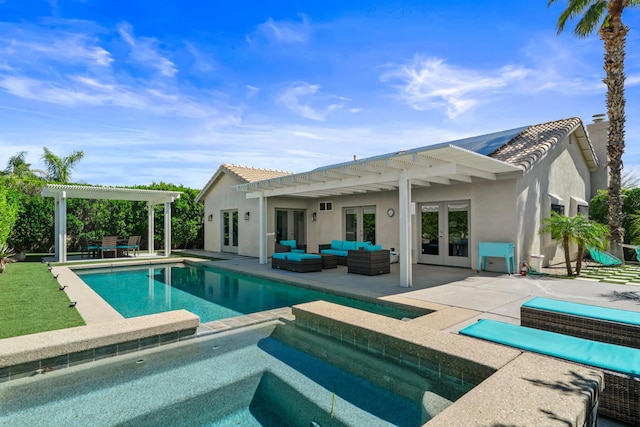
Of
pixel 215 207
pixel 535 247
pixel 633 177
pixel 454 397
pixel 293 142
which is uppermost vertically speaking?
pixel 293 142

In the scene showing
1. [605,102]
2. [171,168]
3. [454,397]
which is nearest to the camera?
[454,397]

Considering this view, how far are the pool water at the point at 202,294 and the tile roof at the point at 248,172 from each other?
5.79 m

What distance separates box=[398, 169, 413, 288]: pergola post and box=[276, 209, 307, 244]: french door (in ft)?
29.3

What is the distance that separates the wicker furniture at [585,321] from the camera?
3.92 m

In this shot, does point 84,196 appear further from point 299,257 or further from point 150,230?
point 299,257

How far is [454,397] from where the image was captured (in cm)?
355

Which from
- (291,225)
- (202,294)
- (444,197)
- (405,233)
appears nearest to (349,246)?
(444,197)

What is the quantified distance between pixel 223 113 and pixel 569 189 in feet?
48.3

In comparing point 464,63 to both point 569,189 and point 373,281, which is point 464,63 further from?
point 373,281

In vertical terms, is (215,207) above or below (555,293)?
above

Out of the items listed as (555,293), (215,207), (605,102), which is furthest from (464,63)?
(215,207)

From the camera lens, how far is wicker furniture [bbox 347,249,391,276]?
34.0 ft

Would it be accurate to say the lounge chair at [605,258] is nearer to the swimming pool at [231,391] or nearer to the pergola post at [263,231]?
the swimming pool at [231,391]

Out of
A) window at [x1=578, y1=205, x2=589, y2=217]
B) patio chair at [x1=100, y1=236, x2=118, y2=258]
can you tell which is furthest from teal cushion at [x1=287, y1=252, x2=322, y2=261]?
window at [x1=578, y1=205, x2=589, y2=217]
